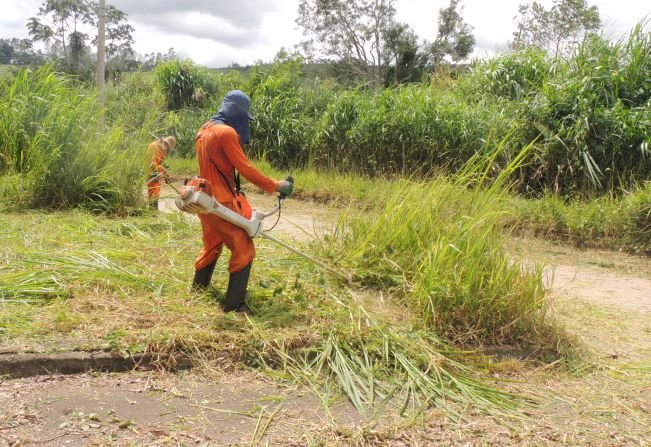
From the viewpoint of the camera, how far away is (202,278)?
4.60 m

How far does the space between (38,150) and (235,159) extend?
4.31m

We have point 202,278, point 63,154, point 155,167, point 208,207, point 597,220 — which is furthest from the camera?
point 597,220

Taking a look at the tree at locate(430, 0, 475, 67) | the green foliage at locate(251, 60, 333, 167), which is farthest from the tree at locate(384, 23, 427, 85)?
the green foliage at locate(251, 60, 333, 167)

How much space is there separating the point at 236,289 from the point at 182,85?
1521cm

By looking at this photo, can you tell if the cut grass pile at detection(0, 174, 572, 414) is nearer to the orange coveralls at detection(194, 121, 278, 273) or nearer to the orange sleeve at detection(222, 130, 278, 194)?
the orange coveralls at detection(194, 121, 278, 273)

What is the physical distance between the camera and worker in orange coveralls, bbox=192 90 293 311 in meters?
4.23

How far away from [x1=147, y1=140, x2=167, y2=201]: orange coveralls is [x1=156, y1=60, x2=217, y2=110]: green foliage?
410 inches

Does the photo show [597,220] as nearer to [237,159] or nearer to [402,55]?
[237,159]

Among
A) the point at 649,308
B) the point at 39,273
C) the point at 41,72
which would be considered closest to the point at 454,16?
the point at 41,72

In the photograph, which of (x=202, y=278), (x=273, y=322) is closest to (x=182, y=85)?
(x=202, y=278)

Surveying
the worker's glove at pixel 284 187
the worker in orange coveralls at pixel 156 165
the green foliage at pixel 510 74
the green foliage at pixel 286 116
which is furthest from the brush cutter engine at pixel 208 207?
the green foliage at pixel 286 116

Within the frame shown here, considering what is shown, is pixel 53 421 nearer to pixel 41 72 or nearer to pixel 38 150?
pixel 38 150

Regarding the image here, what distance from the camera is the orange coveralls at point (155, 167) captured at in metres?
7.86

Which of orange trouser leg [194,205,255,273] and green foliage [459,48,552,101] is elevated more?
green foliage [459,48,552,101]
